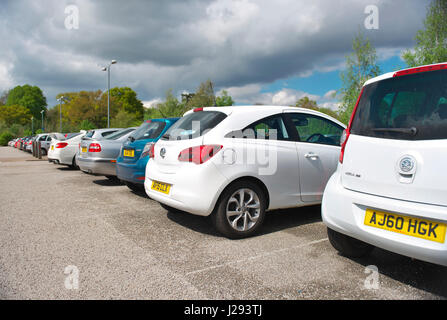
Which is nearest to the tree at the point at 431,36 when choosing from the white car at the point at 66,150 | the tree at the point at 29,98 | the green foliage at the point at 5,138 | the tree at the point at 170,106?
the white car at the point at 66,150

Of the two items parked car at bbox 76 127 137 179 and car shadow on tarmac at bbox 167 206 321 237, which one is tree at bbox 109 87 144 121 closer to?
parked car at bbox 76 127 137 179

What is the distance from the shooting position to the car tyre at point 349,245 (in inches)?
141

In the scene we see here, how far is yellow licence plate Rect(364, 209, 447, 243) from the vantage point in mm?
2585

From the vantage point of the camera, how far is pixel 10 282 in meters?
3.13

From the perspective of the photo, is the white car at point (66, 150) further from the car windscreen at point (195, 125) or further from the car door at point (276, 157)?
the car door at point (276, 157)

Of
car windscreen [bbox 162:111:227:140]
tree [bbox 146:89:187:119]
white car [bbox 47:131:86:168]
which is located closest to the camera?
car windscreen [bbox 162:111:227:140]

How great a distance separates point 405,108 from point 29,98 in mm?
99584

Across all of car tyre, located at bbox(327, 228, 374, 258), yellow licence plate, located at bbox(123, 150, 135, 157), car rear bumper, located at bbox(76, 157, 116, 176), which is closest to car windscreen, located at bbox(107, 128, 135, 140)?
car rear bumper, located at bbox(76, 157, 116, 176)

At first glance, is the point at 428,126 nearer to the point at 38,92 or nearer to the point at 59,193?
the point at 59,193

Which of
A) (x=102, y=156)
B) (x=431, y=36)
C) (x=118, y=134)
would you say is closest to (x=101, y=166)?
(x=102, y=156)

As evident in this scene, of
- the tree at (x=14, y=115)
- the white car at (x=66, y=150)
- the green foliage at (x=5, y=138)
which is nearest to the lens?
the white car at (x=66, y=150)

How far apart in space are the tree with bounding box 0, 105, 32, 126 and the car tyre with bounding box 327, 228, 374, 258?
86.5m

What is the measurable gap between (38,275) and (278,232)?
2.81m

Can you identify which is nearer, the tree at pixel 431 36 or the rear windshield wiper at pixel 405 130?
the rear windshield wiper at pixel 405 130
